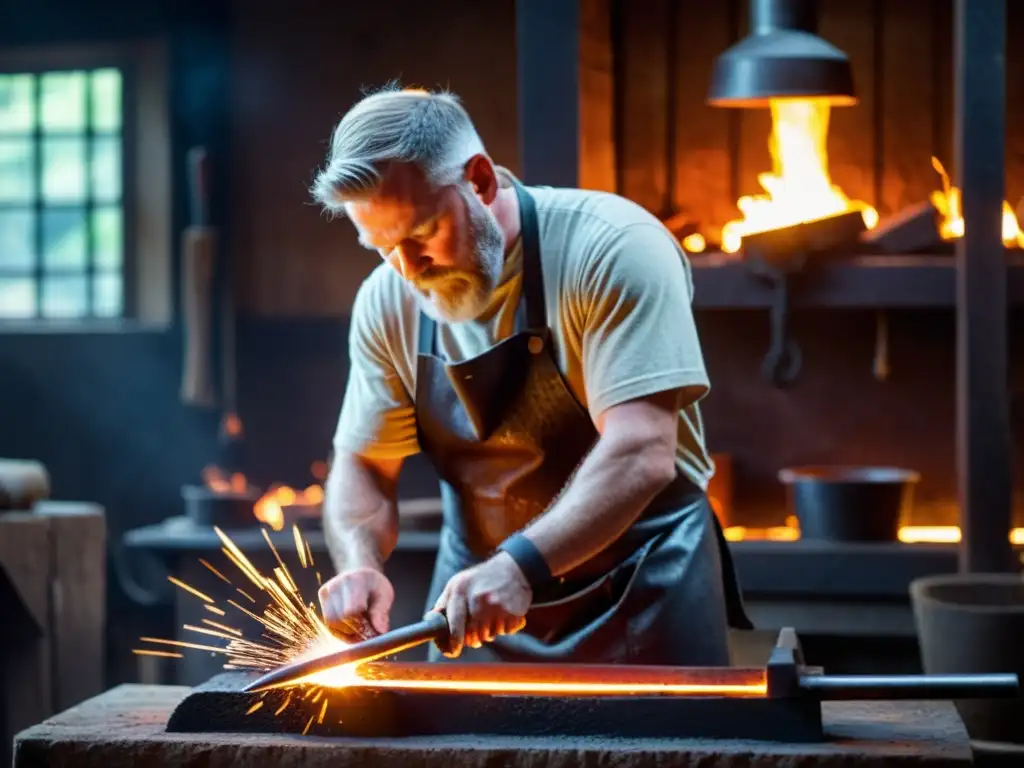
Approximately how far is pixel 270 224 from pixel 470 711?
14.4ft

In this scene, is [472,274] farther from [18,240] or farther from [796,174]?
[18,240]

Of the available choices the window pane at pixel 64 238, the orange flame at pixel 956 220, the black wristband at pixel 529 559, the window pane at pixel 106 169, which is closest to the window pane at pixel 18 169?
the window pane at pixel 64 238

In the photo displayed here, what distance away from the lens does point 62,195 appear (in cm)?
754

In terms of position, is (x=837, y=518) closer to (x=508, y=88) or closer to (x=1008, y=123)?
(x=1008, y=123)

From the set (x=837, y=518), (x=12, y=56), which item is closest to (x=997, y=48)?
(x=837, y=518)

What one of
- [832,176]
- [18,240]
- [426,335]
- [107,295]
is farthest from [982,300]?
[18,240]

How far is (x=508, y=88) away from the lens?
22.2 feet

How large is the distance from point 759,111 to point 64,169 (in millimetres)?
3099

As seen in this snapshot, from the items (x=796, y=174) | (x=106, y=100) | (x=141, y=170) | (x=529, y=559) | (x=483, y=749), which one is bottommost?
(x=483, y=749)

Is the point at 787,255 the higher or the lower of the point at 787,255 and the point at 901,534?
the higher

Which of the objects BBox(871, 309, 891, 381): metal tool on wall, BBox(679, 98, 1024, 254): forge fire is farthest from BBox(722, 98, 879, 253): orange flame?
BBox(871, 309, 891, 381): metal tool on wall

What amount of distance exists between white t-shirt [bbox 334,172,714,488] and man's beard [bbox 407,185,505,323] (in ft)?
0.29

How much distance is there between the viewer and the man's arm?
10.7ft

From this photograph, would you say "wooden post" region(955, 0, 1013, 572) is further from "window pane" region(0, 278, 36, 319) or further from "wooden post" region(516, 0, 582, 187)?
"window pane" region(0, 278, 36, 319)
